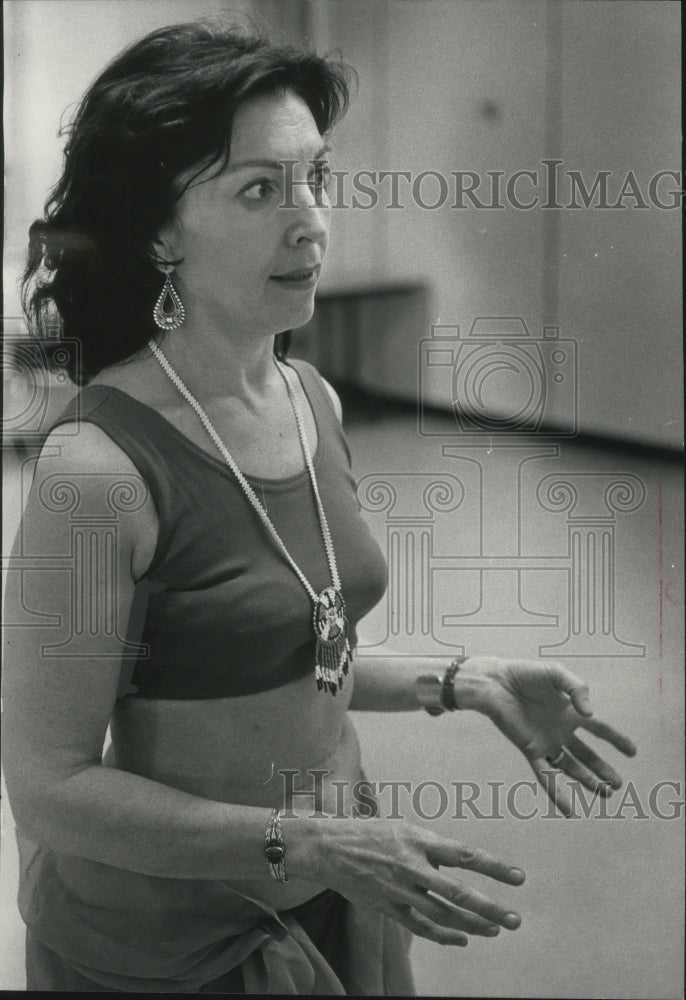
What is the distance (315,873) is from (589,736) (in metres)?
0.34

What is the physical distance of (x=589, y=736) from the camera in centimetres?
137

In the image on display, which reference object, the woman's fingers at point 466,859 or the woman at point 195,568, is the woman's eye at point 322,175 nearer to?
the woman at point 195,568

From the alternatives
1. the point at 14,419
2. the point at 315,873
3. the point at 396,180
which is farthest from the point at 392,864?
the point at 396,180

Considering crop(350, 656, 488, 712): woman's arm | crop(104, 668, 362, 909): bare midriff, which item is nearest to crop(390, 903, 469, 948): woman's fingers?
crop(104, 668, 362, 909): bare midriff

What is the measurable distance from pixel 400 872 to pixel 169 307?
0.61 m

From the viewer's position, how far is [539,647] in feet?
4.41

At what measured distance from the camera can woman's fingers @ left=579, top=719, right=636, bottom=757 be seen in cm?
136

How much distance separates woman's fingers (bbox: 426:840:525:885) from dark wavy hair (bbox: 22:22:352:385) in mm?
538

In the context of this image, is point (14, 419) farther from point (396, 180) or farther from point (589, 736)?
point (589, 736)

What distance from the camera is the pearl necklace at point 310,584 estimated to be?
48.9 inches

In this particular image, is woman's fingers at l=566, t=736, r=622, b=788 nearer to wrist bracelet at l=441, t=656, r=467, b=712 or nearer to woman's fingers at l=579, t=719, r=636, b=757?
woman's fingers at l=579, t=719, r=636, b=757

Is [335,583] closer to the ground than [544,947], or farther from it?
farther from it

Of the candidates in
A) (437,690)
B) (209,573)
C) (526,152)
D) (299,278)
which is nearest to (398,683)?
(437,690)

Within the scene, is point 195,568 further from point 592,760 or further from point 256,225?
point 592,760
